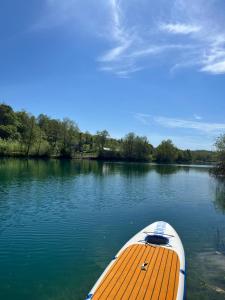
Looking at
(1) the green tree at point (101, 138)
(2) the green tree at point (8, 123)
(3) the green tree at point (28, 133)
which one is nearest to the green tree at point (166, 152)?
(1) the green tree at point (101, 138)

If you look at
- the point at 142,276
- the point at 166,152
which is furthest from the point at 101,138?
the point at 142,276

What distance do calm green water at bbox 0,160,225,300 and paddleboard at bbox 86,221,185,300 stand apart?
1.50m

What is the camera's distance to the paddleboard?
9.13 meters

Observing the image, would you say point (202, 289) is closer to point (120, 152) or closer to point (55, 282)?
point (55, 282)

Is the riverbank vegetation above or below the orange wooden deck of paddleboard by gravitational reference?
above

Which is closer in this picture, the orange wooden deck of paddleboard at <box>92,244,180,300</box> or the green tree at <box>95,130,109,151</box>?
the orange wooden deck of paddleboard at <box>92,244,180,300</box>

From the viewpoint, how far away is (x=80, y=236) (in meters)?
19.2

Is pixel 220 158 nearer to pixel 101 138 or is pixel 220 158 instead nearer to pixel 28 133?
pixel 28 133

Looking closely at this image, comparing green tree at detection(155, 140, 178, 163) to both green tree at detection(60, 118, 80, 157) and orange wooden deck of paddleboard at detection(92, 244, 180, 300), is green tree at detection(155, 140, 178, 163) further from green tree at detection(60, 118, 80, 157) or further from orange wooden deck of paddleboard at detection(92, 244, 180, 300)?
orange wooden deck of paddleboard at detection(92, 244, 180, 300)

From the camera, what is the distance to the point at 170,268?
11.3m

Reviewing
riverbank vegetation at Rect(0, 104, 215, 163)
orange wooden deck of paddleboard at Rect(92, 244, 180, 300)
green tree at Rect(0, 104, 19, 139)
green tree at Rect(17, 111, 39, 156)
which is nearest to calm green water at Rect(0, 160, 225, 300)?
orange wooden deck of paddleboard at Rect(92, 244, 180, 300)

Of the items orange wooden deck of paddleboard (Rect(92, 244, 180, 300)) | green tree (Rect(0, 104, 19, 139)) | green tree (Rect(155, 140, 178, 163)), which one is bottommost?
orange wooden deck of paddleboard (Rect(92, 244, 180, 300))

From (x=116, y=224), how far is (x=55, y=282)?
34.3 ft

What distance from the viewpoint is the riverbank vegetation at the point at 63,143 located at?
371 ft
